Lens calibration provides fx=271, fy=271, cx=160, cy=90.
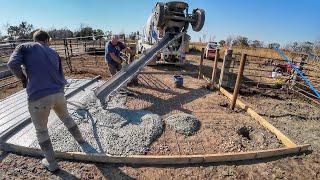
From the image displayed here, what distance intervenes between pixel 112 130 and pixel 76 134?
0.84m

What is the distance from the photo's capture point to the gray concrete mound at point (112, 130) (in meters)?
4.71

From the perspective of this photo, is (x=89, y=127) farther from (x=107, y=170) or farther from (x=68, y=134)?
(x=107, y=170)

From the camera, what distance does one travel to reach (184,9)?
11648 mm

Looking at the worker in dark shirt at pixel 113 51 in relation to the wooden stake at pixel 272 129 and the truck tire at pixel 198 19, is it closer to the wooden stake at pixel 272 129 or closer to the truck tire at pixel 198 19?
the wooden stake at pixel 272 129

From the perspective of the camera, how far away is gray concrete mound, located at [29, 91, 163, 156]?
4.71m

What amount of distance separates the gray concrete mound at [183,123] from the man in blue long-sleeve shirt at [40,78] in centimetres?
243

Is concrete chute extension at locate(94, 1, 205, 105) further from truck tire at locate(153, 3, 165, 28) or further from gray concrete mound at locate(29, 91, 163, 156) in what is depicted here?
gray concrete mound at locate(29, 91, 163, 156)

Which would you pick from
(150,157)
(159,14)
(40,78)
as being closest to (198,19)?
(159,14)

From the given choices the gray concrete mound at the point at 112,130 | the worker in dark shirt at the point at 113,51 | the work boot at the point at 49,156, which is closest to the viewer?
the work boot at the point at 49,156

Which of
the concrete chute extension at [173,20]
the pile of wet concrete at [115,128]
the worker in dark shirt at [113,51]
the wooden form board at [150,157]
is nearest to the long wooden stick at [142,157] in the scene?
the wooden form board at [150,157]

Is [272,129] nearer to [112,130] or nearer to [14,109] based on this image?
[112,130]

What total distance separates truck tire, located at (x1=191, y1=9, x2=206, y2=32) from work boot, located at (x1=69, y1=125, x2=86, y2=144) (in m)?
8.27

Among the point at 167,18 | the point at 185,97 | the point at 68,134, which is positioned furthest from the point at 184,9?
the point at 68,134

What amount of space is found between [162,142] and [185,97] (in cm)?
309
